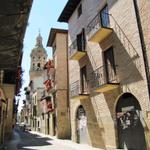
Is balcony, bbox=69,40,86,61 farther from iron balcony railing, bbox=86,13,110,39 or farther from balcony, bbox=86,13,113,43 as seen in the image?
iron balcony railing, bbox=86,13,110,39

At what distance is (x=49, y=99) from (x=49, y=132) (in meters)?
4.34

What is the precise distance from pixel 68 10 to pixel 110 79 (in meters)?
9.22

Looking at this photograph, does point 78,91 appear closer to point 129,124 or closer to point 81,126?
point 81,126

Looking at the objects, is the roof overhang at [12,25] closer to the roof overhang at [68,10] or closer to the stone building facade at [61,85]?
the roof overhang at [68,10]

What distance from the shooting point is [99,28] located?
13164 millimetres

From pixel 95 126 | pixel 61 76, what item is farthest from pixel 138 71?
pixel 61 76

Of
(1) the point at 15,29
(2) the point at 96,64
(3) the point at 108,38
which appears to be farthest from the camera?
(2) the point at 96,64

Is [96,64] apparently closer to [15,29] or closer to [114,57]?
[114,57]

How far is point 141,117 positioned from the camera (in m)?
10.8

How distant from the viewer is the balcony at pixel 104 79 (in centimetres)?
1266

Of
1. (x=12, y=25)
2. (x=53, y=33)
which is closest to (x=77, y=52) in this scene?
(x=53, y=33)

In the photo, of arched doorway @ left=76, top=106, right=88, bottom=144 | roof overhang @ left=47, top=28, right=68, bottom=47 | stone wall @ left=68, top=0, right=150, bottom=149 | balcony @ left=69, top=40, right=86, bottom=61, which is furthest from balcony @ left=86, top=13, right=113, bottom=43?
roof overhang @ left=47, top=28, right=68, bottom=47

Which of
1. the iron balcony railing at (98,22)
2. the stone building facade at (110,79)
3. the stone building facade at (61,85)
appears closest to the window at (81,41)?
the stone building facade at (110,79)

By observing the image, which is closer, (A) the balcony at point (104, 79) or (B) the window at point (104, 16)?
(A) the balcony at point (104, 79)
